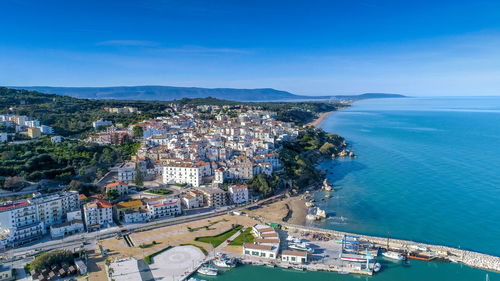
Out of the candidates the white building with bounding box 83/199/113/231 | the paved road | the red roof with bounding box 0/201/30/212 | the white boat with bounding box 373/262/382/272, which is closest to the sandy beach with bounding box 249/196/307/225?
the paved road

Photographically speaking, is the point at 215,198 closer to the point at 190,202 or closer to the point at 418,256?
the point at 190,202

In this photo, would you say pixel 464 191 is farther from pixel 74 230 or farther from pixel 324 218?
pixel 74 230

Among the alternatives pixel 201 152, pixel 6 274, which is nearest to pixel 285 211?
pixel 201 152

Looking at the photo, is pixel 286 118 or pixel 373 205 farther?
pixel 286 118

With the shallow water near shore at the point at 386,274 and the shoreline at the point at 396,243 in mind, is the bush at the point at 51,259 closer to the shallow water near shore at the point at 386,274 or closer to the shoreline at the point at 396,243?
the shallow water near shore at the point at 386,274

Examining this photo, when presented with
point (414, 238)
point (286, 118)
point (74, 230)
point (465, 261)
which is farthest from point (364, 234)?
point (286, 118)

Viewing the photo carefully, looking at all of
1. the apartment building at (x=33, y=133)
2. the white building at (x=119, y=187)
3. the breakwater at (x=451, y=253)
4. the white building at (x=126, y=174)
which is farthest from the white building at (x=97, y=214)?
the apartment building at (x=33, y=133)

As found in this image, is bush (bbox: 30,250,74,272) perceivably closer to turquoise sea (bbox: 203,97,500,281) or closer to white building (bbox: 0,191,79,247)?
white building (bbox: 0,191,79,247)
